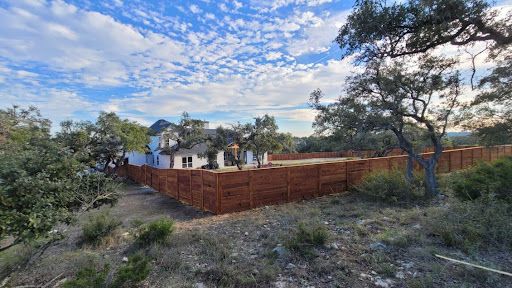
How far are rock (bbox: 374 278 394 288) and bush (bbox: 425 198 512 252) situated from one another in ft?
5.43

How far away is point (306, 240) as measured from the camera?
4520 mm

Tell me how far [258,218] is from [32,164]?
5359 millimetres

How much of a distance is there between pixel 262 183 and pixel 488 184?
5.92 m

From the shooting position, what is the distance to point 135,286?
11.0 feet

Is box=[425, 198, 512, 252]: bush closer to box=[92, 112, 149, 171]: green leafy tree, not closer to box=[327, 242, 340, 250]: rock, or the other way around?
box=[327, 242, 340, 250]: rock

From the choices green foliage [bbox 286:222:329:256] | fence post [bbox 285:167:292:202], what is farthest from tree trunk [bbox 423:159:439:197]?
green foliage [bbox 286:222:329:256]

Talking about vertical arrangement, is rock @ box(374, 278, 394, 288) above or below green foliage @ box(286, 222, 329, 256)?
below

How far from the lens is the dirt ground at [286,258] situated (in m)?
3.40

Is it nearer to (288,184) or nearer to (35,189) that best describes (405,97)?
(288,184)

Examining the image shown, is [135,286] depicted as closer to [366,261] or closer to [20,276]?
[20,276]

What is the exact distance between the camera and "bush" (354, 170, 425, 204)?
839 cm

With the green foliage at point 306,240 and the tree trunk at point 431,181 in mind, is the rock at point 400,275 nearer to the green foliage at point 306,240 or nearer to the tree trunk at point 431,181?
the green foliage at point 306,240

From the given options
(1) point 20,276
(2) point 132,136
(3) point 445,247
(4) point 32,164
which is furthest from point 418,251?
(2) point 132,136

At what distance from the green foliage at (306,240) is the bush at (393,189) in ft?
15.4
